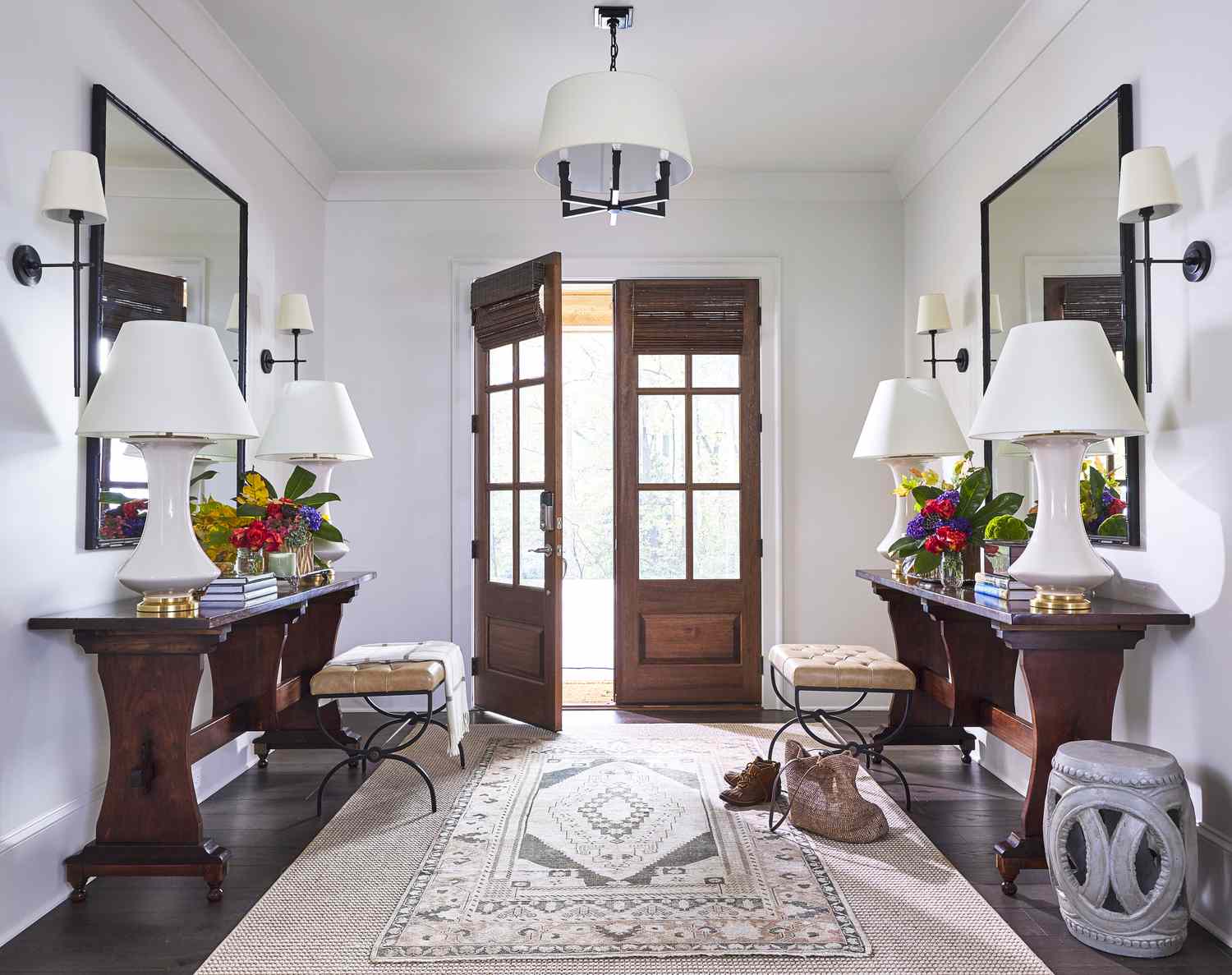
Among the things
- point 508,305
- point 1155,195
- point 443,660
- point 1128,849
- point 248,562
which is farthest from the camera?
point 508,305

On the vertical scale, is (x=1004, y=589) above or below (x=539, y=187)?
below

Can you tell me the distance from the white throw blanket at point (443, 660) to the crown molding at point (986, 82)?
10.2ft

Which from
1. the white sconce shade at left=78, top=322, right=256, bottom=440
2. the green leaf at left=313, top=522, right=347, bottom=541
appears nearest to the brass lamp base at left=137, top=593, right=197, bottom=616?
the white sconce shade at left=78, top=322, right=256, bottom=440

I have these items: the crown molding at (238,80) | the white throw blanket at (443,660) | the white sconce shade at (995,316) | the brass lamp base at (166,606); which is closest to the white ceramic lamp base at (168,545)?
the brass lamp base at (166,606)

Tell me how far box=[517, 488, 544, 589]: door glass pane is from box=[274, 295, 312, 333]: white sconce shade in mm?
1271

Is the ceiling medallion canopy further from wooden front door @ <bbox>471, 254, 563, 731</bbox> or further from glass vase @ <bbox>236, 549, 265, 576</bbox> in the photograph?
glass vase @ <bbox>236, 549, 265, 576</bbox>

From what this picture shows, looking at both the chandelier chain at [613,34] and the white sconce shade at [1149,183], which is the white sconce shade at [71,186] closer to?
the chandelier chain at [613,34]

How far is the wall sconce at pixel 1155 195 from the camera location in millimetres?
2375

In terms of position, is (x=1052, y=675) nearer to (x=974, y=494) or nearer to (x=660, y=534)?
A: (x=974, y=494)

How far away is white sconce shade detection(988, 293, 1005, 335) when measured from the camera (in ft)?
11.7

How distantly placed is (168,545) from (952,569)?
2467mm

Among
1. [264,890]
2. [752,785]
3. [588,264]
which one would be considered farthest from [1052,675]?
[588,264]

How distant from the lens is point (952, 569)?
3141 millimetres

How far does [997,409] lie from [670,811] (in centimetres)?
171
